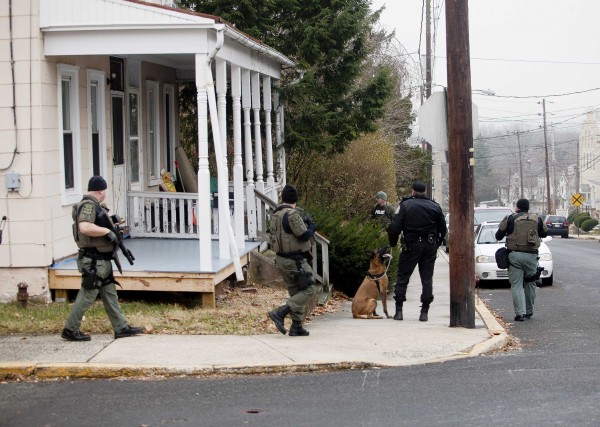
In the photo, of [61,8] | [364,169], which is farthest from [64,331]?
[364,169]

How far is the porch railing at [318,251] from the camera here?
583 inches

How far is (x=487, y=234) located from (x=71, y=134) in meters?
11.3

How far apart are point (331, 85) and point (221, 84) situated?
7.97 metres

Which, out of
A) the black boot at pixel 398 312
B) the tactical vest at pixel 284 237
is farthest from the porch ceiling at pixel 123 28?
the black boot at pixel 398 312

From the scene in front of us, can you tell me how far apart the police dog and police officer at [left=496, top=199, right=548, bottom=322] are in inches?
82.7

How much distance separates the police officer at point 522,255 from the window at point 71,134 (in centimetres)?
626

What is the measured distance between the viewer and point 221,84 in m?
13.0

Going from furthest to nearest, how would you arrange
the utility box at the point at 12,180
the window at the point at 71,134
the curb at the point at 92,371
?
the window at the point at 71,134 < the utility box at the point at 12,180 < the curb at the point at 92,371

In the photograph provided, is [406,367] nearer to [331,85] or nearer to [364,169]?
[331,85]

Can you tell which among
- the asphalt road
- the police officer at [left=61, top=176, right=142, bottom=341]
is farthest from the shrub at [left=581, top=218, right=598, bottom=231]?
the police officer at [left=61, top=176, right=142, bottom=341]

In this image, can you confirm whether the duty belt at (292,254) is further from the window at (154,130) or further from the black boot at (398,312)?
the window at (154,130)

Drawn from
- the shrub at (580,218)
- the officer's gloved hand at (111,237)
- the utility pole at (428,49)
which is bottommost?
the shrub at (580,218)

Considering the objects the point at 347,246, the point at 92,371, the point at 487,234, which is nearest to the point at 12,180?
the point at 92,371

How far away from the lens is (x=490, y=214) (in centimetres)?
2609
